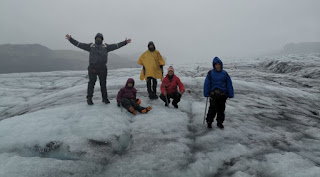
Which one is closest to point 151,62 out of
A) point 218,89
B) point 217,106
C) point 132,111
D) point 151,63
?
point 151,63

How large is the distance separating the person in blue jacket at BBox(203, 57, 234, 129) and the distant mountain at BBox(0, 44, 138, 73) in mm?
132840

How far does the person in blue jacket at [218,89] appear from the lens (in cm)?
611

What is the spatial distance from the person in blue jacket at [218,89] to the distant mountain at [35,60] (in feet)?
436

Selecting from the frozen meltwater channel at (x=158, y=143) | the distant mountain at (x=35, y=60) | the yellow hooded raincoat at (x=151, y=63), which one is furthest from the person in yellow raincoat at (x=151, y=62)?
the distant mountain at (x=35, y=60)

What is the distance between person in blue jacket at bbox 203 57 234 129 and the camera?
240 inches

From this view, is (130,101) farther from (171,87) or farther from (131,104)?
(171,87)

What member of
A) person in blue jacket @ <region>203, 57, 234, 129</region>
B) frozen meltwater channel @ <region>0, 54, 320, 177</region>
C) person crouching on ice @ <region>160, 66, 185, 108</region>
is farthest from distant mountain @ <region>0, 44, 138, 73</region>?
person in blue jacket @ <region>203, 57, 234, 129</region>

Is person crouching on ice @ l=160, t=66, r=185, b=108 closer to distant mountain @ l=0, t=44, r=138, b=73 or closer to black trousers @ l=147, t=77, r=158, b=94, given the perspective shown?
black trousers @ l=147, t=77, r=158, b=94

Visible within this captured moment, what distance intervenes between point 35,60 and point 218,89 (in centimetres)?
15075

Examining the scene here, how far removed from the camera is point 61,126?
579 centimetres

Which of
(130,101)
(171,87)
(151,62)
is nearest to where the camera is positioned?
(130,101)

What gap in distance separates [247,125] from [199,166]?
3069 millimetres

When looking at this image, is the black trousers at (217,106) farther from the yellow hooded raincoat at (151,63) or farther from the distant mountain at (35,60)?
the distant mountain at (35,60)

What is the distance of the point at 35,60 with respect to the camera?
5157 inches
